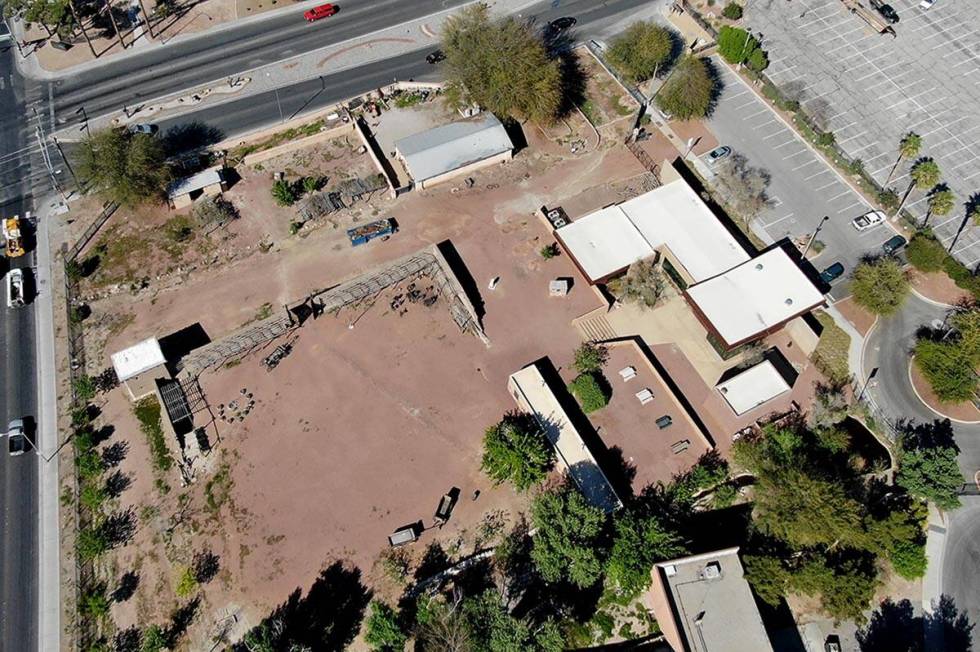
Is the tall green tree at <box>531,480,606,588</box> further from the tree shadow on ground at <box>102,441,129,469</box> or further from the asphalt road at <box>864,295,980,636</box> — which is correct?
the tree shadow on ground at <box>102,441,129,469</box>

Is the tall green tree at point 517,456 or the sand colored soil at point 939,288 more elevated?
the tall green tree at point 517,456

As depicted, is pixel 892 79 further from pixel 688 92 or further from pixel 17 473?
pixel 17 473

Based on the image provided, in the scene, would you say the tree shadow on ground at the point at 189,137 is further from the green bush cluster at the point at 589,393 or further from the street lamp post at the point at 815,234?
the street lamp post at the point at 815,234

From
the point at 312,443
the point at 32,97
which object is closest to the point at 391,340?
the point at 312,443

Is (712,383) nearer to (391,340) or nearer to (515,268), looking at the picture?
(515,268)

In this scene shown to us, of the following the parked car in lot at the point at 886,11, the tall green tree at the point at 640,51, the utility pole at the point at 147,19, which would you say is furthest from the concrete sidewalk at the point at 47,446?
the parked car in lot at the point at 886,11

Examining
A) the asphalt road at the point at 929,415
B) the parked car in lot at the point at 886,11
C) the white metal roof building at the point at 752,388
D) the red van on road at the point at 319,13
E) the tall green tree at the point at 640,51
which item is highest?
the red van on road at the point at 319,13

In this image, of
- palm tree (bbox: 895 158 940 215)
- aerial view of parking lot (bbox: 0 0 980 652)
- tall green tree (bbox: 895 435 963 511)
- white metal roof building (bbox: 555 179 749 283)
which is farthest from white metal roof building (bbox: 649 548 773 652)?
palm tree (bbox: 895 158 940 215)
